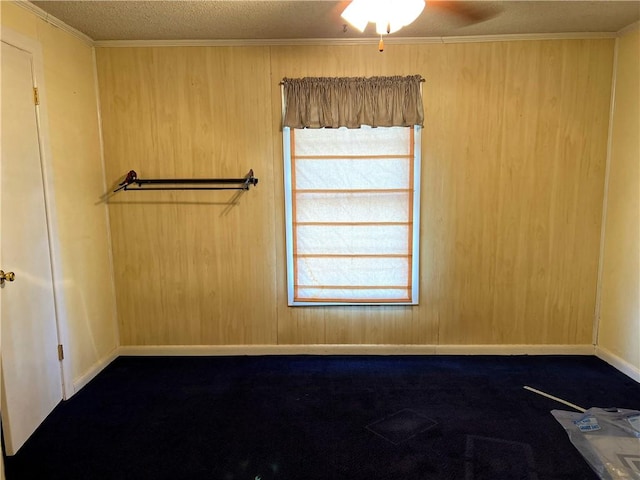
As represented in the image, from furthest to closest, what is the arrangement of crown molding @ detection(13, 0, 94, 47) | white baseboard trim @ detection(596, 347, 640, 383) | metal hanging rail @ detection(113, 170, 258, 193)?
1. metal hanging rail @ detection(113, 170, 258, 193)
2. white baseboard trim @ detection(596, 347, 640, 383)
3. crown molding @ detection(13, 0, 94, 47)

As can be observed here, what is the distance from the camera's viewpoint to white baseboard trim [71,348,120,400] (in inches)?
106

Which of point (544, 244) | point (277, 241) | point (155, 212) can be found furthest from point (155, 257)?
point (544, 244)

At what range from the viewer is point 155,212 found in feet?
10.2

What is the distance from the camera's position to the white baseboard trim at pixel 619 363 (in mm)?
2753

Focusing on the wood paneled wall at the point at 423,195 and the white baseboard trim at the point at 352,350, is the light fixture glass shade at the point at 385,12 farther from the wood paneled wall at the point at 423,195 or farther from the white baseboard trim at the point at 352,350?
the white baseboard trim at the point at 352,350

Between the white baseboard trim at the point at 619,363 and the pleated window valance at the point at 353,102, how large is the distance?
2210 mm

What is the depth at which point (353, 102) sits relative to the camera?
113 inches

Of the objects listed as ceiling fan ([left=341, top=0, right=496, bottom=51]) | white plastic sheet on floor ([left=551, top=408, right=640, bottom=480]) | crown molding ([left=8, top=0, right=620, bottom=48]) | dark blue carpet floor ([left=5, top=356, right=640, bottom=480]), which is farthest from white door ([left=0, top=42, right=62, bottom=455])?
white plastic sheet on floor ([left=551, top=408, right=640, bottom=480])

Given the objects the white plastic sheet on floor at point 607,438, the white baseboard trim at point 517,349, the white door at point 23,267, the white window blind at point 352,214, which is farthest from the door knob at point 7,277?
the white plastic sheet on floor at point 607,438

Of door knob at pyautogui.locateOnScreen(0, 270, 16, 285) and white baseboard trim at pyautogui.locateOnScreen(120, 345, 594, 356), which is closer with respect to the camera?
door knob at pyautogui.locateOnScreen(0, 270, 16, 285)

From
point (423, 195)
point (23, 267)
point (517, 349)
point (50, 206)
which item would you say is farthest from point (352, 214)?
point (23, 267)

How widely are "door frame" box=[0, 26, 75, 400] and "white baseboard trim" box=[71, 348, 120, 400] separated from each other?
5 cm

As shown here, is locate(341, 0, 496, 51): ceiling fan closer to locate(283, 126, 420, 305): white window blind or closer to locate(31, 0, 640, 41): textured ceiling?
locate(31, 0, 640, 41): textured ceiling

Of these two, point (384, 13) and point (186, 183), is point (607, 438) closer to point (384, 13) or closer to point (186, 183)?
point (384, 13)
